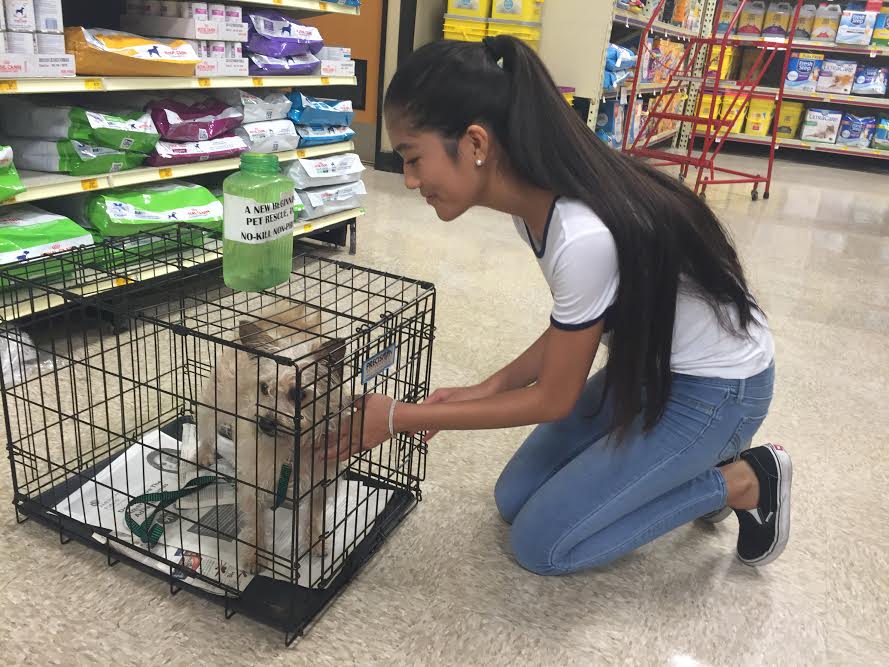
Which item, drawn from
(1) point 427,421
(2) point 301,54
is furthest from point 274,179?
(2) point 301,54

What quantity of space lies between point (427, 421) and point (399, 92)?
0.60m

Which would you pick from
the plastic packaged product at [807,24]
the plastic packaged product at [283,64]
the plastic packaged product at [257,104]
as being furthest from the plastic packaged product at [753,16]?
the plastic packaged product at [257,104]

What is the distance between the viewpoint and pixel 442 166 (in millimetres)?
1264

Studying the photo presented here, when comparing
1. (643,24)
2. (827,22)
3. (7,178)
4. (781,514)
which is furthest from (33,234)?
(827,22)

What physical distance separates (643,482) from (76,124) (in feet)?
6.85

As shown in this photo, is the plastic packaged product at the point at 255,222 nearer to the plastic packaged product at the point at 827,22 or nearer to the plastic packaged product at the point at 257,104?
the plastic packaged product at the point at 257,104

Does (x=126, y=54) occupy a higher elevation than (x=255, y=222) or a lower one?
higher

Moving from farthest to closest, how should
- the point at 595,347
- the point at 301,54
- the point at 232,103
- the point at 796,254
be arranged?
the point at 796,254 → the point at 301,54 → the point at 232,103 → the point at 595,347

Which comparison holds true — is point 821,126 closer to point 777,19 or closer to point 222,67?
point 777,19

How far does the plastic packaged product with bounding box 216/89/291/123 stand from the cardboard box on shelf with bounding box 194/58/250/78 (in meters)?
0.13

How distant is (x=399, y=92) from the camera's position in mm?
1234

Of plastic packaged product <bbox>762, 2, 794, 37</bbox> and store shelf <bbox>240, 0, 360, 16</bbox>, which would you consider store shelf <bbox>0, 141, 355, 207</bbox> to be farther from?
plastic packaged product <bbox>762, 2, 794, 37</bbox>

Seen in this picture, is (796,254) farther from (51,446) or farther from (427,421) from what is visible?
(51,446)

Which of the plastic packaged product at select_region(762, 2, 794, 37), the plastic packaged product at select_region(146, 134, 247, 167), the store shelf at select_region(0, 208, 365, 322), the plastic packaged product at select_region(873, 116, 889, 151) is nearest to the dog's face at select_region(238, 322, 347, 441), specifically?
the store shelf at select_region(0, 208, 365, 322)
